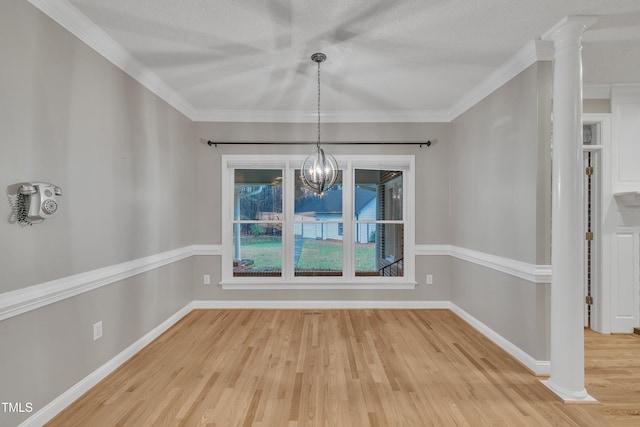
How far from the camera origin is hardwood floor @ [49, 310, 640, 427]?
1.97 m

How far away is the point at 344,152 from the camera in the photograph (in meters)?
4.21

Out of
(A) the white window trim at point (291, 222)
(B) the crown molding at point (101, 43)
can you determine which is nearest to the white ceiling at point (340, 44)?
(B) the crown molding at point (101, 43)

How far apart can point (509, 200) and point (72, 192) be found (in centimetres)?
371

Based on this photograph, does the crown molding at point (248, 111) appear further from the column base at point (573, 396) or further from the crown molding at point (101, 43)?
the column base at point (573, 396)

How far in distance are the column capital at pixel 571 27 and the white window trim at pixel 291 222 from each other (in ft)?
6.91

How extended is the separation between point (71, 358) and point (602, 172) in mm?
5387

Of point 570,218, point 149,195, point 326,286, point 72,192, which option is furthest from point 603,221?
point 72,192

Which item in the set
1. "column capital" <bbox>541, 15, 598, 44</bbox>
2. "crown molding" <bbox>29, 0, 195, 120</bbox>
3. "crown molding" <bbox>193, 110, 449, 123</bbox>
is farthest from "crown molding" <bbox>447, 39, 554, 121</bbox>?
"crown molding" <bbox>29, 0, 195, 120</bbox>

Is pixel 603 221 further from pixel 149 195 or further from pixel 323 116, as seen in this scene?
pixel 149 195

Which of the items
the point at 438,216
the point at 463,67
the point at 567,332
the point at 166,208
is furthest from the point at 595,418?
the point at 166,208

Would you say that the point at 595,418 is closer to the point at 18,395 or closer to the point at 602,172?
the point at 602,172

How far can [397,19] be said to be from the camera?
2186 mm

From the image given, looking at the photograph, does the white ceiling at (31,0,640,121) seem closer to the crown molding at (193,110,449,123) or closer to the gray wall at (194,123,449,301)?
the crown molding at (193,110,449,123)

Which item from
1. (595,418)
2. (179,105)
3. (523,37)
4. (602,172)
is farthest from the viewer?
(179,105)
